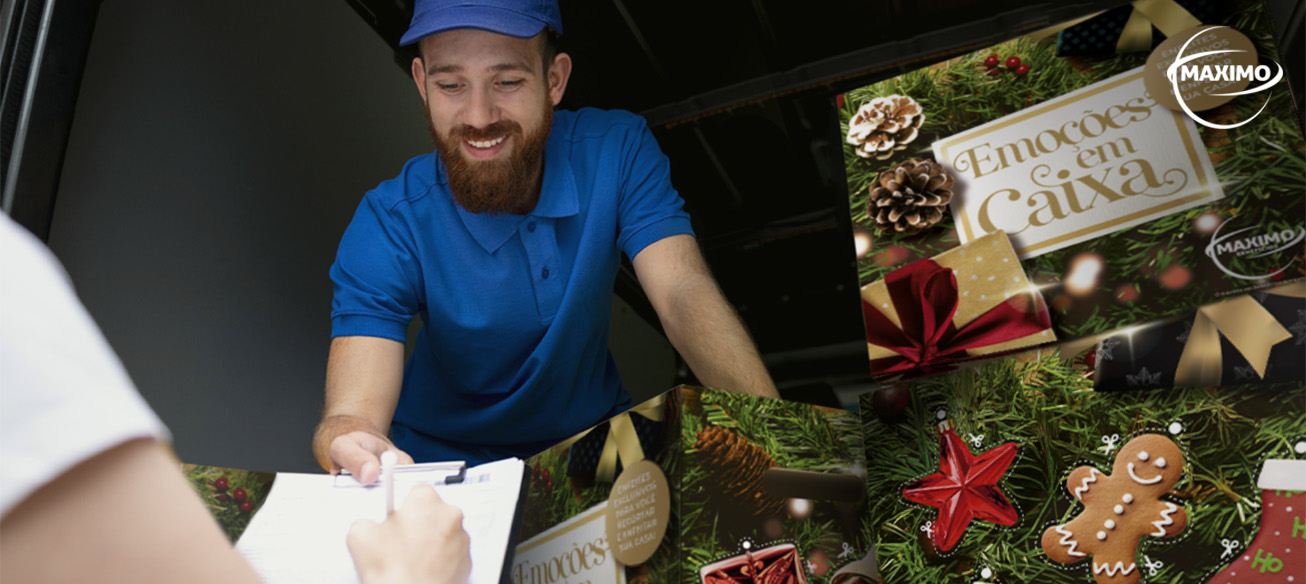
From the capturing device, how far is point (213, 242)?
4.75ft

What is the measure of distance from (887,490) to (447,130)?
881 mm

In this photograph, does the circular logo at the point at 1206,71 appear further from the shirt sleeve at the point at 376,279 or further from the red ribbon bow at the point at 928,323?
the shirt sleeve at the point at 376,279

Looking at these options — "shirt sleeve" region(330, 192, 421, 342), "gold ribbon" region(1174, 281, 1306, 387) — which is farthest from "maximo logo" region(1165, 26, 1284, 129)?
"shirt sleeve" region(330, 192, 421, 342)

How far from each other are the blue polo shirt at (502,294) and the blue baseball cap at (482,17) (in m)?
0.20

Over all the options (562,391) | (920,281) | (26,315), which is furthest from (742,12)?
(26,315)

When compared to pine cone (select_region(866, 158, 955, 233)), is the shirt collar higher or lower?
lower

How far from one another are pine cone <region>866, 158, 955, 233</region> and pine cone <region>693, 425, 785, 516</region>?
0.23 metres

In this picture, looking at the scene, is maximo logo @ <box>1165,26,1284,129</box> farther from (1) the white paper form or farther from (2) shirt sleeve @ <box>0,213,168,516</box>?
(2) shirt sleeve @ <box>0,213,168,516</box>

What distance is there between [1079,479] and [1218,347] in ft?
0.41

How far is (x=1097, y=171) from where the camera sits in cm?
69

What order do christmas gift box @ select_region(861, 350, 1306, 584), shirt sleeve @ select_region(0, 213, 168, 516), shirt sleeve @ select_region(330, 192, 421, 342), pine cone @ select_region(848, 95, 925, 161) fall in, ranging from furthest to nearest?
shirt sleeve @ select_region(330, 192, 421, 342), pine cone @ select_region(848, 95, 925, 161), christmas gift box @ select_region(861, 350, 1306, 584), shirt sleeve @ select_region(0, 213, 168, 516)

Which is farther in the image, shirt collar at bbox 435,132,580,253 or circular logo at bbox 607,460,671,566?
shirt collar at bbox 435,132,580,253

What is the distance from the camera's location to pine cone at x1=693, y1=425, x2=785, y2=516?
655 millimetres

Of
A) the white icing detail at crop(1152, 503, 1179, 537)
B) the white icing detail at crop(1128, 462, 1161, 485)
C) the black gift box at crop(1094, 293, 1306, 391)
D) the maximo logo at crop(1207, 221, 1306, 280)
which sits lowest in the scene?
the white icing detail at crop(1152, 503, 1179, 537)
